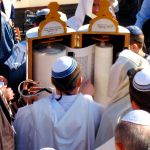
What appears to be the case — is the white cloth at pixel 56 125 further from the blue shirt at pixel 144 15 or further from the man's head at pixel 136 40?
the blue shirt at pixel 144 15

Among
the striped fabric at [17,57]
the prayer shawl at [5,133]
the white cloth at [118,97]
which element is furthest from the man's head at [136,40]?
the prayer shawl at [5,133]

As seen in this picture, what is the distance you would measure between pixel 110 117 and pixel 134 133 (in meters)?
0.77

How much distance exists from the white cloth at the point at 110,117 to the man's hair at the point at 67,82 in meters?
0.25

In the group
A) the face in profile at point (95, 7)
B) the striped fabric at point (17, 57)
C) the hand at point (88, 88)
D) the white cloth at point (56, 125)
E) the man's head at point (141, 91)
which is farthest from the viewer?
the face in profile at point (95, 7)

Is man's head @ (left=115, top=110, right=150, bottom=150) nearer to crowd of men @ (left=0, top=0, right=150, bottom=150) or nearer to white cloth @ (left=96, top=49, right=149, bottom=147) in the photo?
crowd of men @ (left=0, top=0, right=150, bottom=150)

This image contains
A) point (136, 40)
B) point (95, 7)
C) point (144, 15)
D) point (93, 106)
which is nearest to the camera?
point (93, 106)

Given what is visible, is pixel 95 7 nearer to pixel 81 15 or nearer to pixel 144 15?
pixel 81 15

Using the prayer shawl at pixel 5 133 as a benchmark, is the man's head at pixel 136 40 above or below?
above

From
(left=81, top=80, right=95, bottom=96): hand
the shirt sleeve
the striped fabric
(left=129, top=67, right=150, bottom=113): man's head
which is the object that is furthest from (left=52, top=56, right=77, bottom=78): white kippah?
the striped fabric

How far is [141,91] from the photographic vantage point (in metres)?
2.06

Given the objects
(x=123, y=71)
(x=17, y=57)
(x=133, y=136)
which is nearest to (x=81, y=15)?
(x=17, y=57)

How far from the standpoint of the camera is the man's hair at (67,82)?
2.29 meters

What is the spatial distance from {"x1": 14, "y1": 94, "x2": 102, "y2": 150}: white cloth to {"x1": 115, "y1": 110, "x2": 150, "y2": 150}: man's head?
26.2 inches

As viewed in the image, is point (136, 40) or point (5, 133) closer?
point (5, 133)
